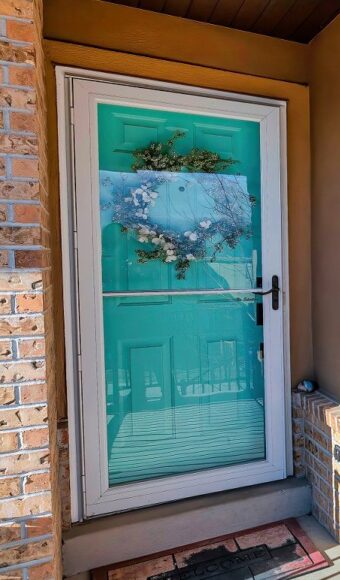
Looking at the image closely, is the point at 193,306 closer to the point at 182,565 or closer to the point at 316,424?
the point at 316,424

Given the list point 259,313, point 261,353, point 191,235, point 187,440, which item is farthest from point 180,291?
point 187,440

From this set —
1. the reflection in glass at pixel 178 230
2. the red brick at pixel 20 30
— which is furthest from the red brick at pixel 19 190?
the reflection in glass at pixel 178 230

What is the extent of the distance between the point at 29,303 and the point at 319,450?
1.67m

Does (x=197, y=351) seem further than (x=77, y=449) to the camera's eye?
Yes

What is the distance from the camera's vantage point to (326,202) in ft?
6.19

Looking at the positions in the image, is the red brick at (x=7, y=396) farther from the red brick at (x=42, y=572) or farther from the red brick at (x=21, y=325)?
the red brick at (x=42, y=572)

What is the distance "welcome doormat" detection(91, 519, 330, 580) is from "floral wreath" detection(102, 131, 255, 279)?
1369mm

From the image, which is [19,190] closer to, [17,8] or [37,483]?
[17,8]

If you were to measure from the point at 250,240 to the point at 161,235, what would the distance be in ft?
1.72

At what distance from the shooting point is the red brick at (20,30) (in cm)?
107

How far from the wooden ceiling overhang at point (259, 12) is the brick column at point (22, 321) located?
3.06 feet

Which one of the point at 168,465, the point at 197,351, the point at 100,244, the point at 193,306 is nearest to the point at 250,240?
the point at 193,306

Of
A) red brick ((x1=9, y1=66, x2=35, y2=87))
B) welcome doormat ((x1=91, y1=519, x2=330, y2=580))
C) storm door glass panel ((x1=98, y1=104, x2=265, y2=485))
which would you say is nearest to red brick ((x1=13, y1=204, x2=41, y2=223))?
red brick ((x1=9, y1=66, x2=35, y2=87))

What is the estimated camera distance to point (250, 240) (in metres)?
1.96
